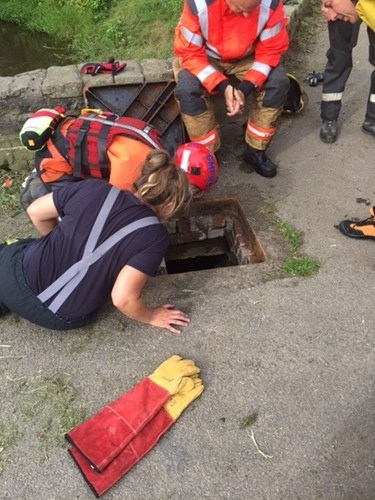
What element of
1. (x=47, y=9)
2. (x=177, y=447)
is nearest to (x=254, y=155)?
(x=177, y=447)

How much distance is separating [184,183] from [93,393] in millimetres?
1240

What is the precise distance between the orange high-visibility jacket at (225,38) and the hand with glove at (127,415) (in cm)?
234

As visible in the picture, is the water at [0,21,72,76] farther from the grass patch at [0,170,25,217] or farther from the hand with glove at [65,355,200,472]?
the hand with glove at [65,355,200,472]

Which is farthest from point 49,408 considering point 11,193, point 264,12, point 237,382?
point 264,12

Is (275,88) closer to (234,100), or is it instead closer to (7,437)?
(234,100)

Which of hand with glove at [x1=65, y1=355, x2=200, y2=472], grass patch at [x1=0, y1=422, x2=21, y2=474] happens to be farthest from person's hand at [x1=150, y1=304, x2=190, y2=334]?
grass patch at [x1=0, y1=422, x2=21, y2=474]

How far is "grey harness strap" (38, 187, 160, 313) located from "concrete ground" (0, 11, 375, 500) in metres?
0.40

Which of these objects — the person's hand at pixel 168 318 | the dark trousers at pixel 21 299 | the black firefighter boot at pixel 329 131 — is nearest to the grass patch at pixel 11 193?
the dark trousers at pixel 21 299

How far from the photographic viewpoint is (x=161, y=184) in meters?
2.55

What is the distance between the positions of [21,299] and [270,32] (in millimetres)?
2785

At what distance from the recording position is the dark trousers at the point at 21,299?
2779 mm

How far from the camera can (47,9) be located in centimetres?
1068

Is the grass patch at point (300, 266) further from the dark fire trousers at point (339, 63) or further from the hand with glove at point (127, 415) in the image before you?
the dark fire trousers at point (339, 63)

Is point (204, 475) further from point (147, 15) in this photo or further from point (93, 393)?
point (147, 15)
